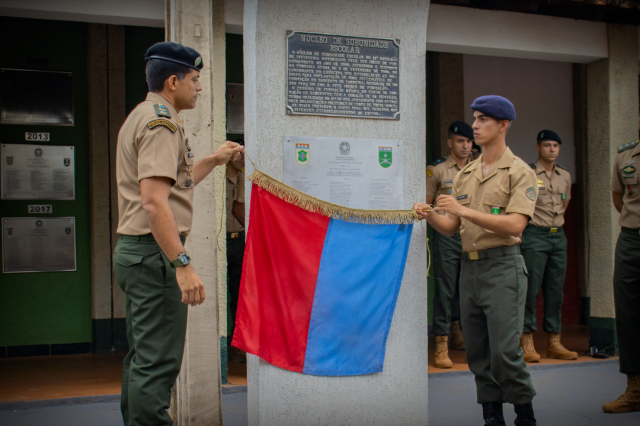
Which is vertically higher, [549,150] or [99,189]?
[549,150]

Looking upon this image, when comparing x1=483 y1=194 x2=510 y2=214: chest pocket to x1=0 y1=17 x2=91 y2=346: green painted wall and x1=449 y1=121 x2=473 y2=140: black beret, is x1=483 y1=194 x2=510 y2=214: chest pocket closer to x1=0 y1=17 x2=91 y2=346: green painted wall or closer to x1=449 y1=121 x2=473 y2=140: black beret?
x1=449 y1=121 x2=473 y2=140: black beret

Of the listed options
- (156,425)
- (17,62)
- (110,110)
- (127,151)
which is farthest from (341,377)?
(17,62)

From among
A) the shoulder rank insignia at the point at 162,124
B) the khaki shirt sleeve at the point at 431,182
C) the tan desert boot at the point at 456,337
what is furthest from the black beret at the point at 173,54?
the tan desert boot at the point at 456,337

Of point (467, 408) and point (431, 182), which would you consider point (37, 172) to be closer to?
point (431, 182)

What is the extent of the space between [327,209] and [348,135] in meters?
0.48

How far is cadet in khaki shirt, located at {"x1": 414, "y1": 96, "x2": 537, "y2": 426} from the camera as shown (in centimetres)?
325

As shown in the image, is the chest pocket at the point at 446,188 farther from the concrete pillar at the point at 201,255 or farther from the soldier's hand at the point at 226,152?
the soldier's hand at the point at 226,152

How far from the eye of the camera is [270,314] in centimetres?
331

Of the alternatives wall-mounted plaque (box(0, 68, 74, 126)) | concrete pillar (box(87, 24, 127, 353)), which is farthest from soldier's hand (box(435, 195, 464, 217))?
wall-mounted plaque (box(0, 68, 74, 126))

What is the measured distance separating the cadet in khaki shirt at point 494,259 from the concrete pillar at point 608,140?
2.85 m

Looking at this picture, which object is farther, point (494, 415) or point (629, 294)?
point (629, 294)

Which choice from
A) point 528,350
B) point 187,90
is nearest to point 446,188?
point 528,350

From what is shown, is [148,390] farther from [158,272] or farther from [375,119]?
[375,119]

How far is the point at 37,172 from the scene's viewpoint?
5.81 m
